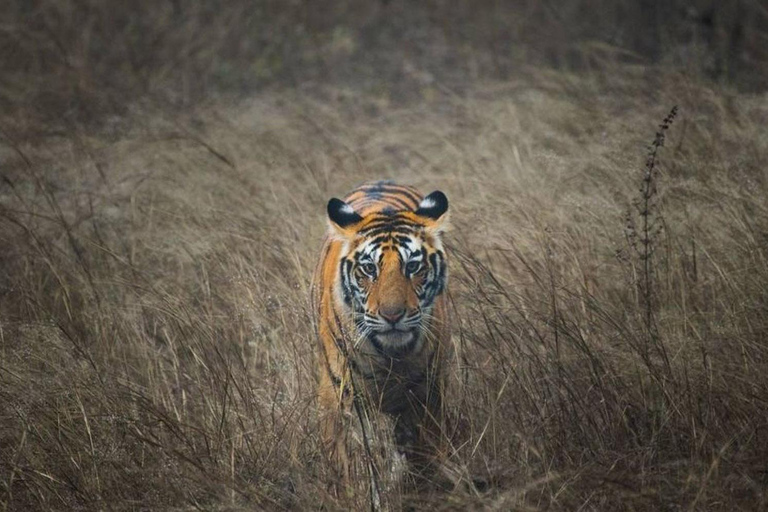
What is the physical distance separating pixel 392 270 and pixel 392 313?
184mm

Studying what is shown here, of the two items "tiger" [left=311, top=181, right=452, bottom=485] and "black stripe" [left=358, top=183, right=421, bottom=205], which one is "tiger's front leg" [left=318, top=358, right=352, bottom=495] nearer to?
"tiger" [left=311, top=181, right=452, bottom=485]

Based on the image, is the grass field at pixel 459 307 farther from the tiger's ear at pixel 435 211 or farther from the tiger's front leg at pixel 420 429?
the tiger's ear at pixel 435 211

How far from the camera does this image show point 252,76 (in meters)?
8.78

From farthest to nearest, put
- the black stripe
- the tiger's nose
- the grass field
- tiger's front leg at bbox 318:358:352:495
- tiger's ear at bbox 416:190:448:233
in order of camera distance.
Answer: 1. the black stripe
2. tiger's ear at bbox 416:190:448:233
3. the tiger's nose
4. tiger's front leg at bbox 318:358:352:495
5. the grass field

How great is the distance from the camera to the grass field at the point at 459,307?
289cm

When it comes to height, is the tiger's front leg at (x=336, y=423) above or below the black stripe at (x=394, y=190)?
below

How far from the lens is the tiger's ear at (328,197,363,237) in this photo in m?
3.45

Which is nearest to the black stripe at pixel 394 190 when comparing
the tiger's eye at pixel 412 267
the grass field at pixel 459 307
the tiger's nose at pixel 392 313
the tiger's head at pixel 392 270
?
the grass field at pixel 459 307

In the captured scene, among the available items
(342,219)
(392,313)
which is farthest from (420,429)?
(342,219)

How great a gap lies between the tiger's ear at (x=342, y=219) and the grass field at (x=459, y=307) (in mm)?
375

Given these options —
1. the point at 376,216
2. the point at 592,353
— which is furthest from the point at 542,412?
the point at 376,216

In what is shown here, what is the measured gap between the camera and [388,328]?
10.4ft

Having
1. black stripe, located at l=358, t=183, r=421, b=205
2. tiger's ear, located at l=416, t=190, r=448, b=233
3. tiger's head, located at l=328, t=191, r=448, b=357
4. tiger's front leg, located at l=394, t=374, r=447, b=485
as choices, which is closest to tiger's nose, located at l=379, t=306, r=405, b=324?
tiger's head, located at l=328, t=191, r=448, b=357

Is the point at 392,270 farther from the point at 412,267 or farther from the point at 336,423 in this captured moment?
the point at 336,423
